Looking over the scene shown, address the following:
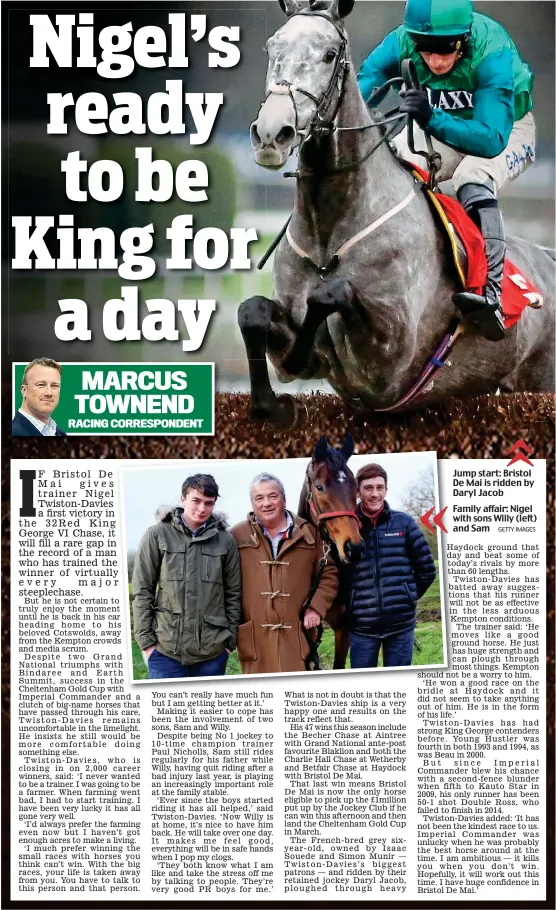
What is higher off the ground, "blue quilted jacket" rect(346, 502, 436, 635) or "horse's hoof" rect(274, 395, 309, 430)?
"horse's hoof" rect(274, 395, 309, 430)

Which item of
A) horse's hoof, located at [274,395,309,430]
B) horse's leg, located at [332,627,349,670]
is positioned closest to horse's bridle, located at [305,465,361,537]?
horse's hoof, located at [274,395,309,430]

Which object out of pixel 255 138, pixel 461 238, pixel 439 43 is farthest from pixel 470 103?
pixel 255 138

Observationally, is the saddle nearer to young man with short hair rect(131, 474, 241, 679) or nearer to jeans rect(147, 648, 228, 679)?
young man with short hair rect(131, 474, 241, 679)

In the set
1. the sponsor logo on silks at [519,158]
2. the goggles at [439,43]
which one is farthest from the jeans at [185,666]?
the goggles at [439,43]

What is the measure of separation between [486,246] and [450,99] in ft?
2.45

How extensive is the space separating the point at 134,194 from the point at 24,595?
2.19 m

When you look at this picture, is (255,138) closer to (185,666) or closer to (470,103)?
(470,103)

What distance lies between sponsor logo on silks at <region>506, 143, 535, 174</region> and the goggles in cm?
62

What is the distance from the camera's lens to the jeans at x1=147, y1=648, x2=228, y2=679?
5.29 meters

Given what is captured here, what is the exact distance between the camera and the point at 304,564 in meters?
5.22

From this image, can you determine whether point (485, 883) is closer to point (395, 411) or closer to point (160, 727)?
point (160, 727)

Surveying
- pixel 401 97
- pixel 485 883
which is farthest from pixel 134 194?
pixel 485 883

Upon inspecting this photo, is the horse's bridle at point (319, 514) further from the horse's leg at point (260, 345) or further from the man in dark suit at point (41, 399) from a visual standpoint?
the man in dark suit at point (41, 399)

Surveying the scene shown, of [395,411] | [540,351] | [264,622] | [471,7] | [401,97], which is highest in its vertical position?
[471,7]
